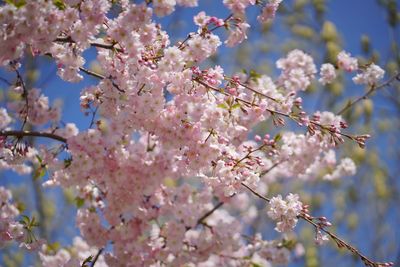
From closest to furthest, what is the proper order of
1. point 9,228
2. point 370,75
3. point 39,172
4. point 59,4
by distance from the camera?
point 59,4 → point 39,172 → point 9,228 → point 370,75

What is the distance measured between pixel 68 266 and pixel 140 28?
1817 millimetres

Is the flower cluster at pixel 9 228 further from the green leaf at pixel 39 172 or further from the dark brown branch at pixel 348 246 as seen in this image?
the dark brown branch at pixel 348 246

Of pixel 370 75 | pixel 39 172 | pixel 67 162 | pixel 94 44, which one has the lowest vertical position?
pixel 370 75

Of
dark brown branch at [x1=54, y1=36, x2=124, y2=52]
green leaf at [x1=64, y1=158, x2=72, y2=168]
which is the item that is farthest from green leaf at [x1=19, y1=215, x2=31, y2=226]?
dark brown branch at [x1=54, y1=36, x2=124, y2=52]

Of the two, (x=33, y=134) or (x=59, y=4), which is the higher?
(x=59, y=4)

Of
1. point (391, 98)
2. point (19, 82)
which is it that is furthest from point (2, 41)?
point (391, 98)

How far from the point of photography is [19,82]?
3271 millimetres

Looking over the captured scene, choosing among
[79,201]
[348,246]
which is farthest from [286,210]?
[79,201]

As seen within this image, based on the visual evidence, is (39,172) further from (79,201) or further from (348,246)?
(348,246)

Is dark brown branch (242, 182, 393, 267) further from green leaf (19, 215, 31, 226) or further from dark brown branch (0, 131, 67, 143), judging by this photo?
green leaf (19, 215, 31, 226)

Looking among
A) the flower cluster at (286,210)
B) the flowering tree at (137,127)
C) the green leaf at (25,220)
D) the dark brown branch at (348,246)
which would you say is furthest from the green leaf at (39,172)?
the dark brown branch at (348,246)

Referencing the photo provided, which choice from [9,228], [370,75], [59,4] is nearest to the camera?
[59,4]

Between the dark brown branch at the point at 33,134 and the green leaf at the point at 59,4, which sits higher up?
the green leaf at the point at 59,4

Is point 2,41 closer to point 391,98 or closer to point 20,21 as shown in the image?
point 20,21
